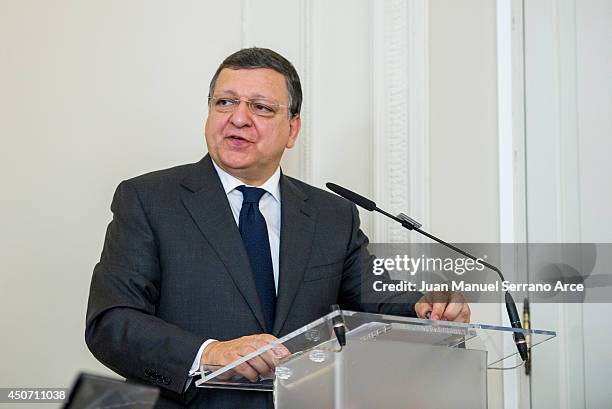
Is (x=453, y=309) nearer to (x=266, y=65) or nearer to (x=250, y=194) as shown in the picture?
(x=250, y=194)

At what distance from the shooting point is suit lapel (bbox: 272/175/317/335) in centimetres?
239

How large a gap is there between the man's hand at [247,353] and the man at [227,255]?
0.02m

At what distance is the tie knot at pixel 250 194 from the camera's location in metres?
2.53

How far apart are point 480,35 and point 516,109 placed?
279mm

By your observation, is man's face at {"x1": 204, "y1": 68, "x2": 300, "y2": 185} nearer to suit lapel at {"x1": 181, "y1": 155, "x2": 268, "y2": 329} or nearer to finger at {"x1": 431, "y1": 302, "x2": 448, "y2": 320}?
suit lapel at {"x1": 181, "y1": 155, "x2": 268, "y2": 329}

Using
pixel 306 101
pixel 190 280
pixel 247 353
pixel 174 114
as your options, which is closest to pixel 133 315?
pixel 190 280

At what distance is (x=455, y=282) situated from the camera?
9.83ft

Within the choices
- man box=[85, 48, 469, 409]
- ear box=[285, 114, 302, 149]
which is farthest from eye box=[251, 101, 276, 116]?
ear box=[285, 114, 302, 149]

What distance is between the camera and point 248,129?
2557mm

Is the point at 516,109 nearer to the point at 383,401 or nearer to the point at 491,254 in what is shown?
the point at 491,254

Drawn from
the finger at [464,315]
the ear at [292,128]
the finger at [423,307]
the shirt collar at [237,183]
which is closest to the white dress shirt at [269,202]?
the shirt collar at [237,183]

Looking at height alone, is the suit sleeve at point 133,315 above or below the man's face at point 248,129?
below

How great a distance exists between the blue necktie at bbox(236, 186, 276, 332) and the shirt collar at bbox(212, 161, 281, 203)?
6 cm

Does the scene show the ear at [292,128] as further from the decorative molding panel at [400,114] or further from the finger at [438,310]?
the finger at [438,310]
